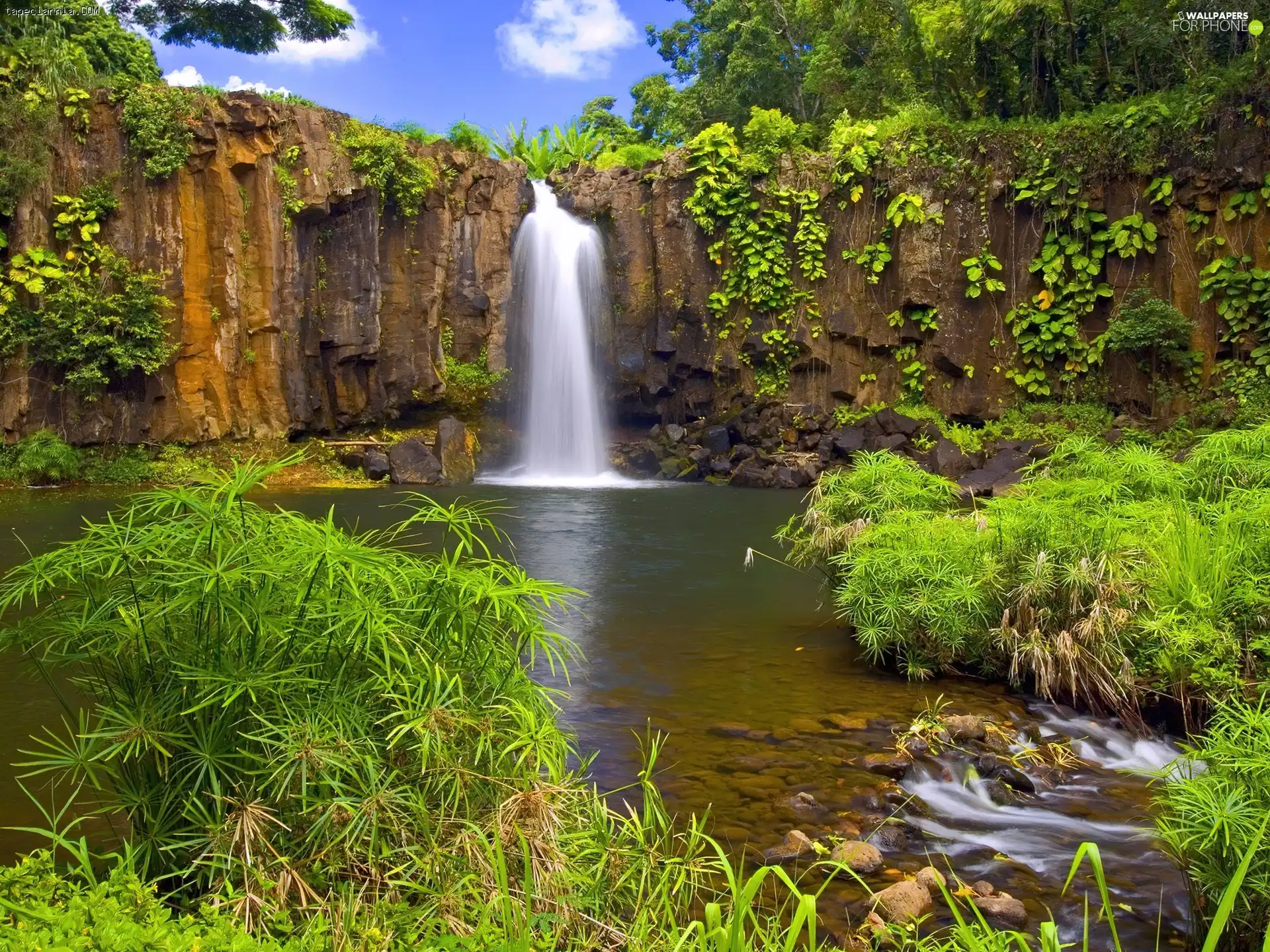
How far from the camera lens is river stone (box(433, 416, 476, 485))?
70.7 feet

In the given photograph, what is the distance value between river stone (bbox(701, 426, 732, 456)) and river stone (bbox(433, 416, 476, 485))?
18.5 ft

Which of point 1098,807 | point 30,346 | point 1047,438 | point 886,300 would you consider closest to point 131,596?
point 1098,807

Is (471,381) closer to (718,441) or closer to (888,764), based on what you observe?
(718,441)

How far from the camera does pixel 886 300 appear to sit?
A: 75.6 ft

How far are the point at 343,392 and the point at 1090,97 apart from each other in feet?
62.1

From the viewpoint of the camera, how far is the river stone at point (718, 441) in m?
23.0

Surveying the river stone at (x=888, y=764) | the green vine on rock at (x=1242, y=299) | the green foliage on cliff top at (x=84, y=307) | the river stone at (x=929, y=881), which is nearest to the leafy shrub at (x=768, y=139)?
the green vine on rock at (x=1242, y=299)

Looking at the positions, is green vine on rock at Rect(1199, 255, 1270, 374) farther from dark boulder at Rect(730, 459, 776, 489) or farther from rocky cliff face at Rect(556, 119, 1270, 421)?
dark boulder at Rect(730, 459, 776, 489)

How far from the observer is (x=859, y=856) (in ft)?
15.2

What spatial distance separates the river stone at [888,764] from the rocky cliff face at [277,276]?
1844cm

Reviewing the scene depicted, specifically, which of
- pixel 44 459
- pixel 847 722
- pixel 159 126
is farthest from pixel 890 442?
pixel 44 459

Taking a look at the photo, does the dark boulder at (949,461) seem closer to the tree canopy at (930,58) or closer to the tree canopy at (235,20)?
the tree canopy at (930,58)

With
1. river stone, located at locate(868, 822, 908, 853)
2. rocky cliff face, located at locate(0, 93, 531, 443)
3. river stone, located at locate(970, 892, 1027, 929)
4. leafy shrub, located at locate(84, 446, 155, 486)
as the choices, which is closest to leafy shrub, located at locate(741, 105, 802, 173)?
rocky cliff face, located at locate(0, 93, 531, 443)

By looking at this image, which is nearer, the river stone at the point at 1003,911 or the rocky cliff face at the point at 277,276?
the river stone at the point at 1003,911
